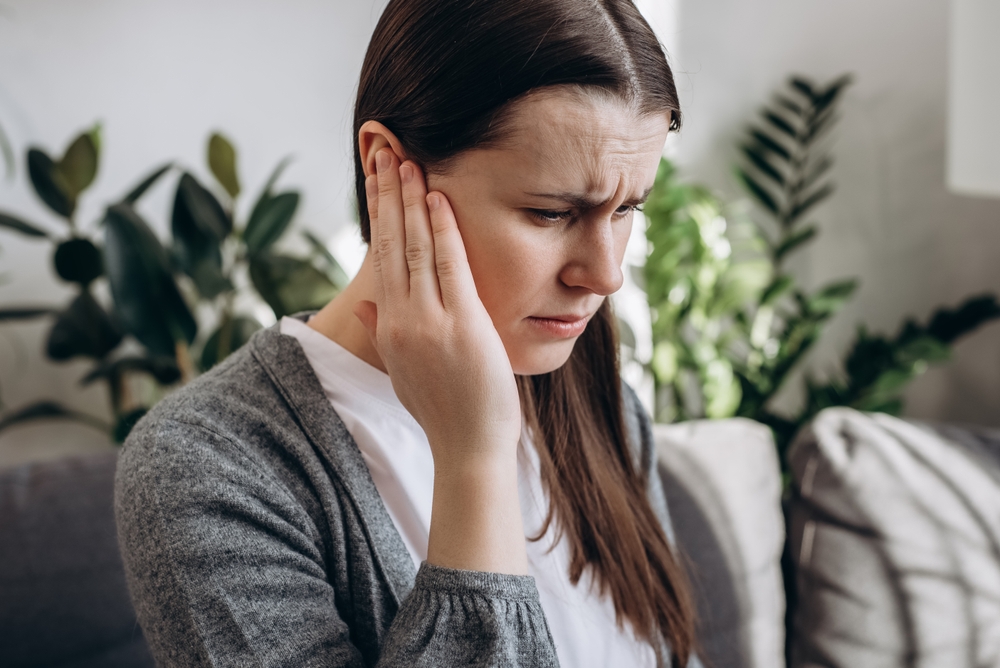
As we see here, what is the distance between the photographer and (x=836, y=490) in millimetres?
1244

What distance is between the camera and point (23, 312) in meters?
1.49

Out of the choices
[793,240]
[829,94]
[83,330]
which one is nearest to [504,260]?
[83,330]

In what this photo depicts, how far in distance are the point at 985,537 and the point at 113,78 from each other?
6.35 ft

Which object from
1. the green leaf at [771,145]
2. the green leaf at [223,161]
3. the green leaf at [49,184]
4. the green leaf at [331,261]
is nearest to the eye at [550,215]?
the green leaf at [331,261]

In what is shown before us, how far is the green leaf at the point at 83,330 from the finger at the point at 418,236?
3.51 ft

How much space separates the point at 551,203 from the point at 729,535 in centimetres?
83

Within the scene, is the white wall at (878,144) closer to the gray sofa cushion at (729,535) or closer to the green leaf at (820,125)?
the green leaf at (820,125)

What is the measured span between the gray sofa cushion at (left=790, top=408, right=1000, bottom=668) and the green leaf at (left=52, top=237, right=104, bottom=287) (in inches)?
54.4

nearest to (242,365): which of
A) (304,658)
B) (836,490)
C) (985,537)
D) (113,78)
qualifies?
(304,658)

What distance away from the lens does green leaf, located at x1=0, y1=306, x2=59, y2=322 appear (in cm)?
148

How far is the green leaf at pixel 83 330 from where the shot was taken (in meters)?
1.51

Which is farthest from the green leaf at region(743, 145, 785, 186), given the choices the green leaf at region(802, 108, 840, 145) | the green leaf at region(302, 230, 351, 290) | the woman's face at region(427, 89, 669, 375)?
the woman's face at region(427, 89, 669, 375)

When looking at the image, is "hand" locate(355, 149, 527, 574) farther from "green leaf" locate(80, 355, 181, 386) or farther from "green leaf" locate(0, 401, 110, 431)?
"green leaf" locate(0, 401, 110, 431)

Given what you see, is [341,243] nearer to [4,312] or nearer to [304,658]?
[4,312]
